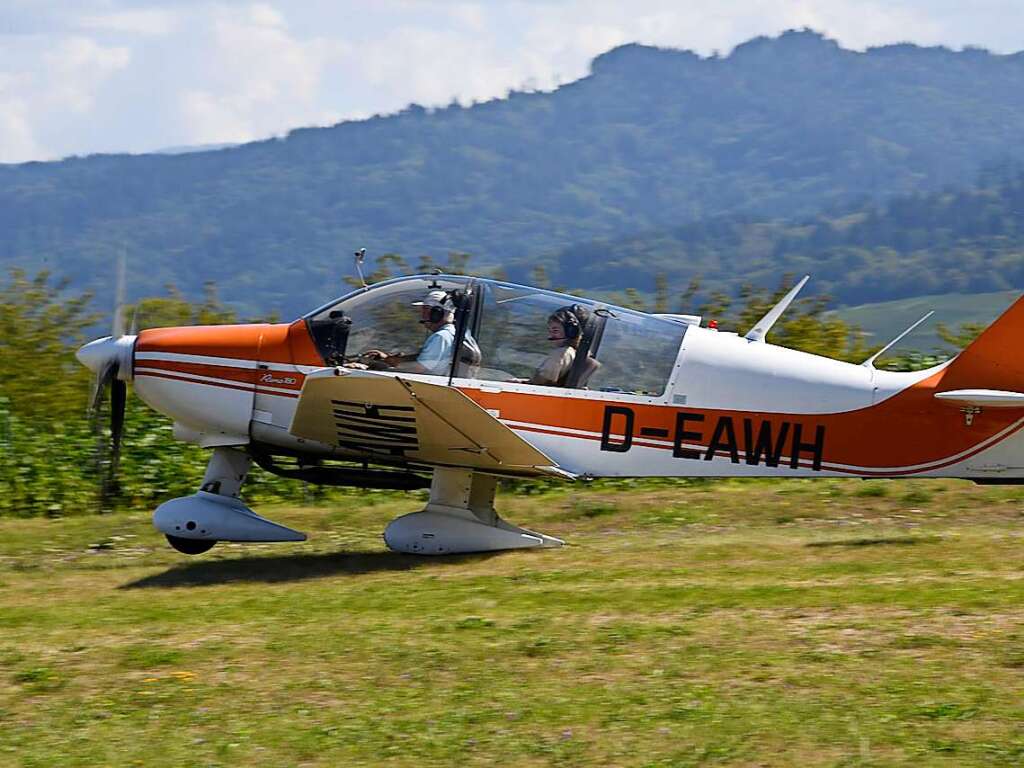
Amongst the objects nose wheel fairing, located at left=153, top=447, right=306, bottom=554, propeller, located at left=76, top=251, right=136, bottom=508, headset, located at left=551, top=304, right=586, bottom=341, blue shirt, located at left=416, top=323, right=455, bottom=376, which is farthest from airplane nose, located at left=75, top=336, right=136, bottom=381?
headset, located at left=551, top=304, right=586, bottom=341

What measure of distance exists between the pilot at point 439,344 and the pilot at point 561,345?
1.63 ft

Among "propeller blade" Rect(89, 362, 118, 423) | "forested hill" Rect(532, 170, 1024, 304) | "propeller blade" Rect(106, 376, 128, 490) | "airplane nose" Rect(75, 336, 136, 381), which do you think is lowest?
"propeller blade" Rect(106, 376, 128, 490)

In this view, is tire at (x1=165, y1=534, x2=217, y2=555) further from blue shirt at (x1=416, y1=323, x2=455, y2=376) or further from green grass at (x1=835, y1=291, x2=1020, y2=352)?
green grass at (x1=835, y1=291, x2=1020, y2=352)

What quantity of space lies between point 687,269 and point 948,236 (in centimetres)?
3288

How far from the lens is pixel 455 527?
10.1 m

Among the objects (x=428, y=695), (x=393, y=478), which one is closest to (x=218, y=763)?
(x=428, y=695)

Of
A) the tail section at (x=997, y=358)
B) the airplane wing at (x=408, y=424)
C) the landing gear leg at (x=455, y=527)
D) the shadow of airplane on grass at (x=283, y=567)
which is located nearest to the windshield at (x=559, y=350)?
the airplane wing at (x=408, y=424)

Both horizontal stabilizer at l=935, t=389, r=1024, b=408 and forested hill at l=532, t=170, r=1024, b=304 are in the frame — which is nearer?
horizontal stabilizer at l=935, t=389, r=1024, b=408

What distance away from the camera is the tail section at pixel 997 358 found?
9805 millimetres

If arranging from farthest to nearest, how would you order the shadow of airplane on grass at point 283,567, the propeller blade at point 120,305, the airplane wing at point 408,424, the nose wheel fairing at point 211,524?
1. the propeller blade at point 120,305
2. the nose wheel fairing at point 211,524
3. the shadow of airplane on grass at point 283,567
4. the airplane wing at point 408,424

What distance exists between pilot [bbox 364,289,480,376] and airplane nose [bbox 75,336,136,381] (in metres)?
2.16

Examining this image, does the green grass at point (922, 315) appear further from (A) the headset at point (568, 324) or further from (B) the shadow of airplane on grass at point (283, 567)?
(B) the shadow of airplane on grass at point (283, 567)

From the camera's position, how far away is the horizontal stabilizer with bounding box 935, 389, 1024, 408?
9727 mm

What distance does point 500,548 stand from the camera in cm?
1009
